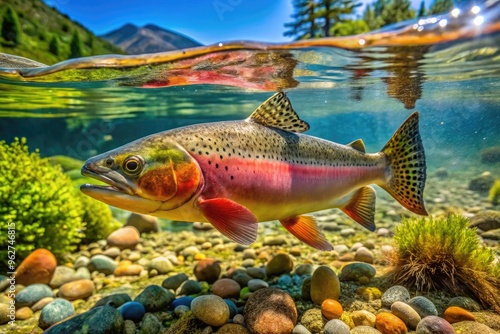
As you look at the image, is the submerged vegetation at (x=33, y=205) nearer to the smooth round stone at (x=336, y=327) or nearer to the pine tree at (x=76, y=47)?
the smooth round stone at (x=336, y=327)

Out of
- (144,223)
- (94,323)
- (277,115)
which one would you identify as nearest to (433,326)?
(277,115)

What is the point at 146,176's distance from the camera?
8.65ft

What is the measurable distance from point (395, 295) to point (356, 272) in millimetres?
650

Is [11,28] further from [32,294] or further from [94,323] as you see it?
[94,323]

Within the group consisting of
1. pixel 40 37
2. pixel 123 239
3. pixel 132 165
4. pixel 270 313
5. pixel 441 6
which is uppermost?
pixel 40 37

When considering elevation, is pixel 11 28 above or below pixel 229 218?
above

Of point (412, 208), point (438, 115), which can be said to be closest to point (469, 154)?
point (438, 115)

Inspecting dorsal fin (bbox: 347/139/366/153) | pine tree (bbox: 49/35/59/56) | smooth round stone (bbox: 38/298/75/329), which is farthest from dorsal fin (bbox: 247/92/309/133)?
pine tree (bbox: 49/35/59/56)

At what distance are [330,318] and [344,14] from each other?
22.8ft

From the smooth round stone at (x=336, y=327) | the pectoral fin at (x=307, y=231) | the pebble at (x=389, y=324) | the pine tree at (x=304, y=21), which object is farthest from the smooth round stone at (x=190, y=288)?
the pine tree at (x=304, y=21)

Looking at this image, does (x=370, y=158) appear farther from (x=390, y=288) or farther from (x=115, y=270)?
(x=115, y=270)

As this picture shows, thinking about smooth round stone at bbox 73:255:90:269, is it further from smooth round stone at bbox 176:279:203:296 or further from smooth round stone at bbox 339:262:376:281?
smooth round stone at bbox 339:262:376:281

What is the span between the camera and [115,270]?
5.47 meters

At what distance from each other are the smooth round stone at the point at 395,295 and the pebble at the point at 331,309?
2.13 ft
